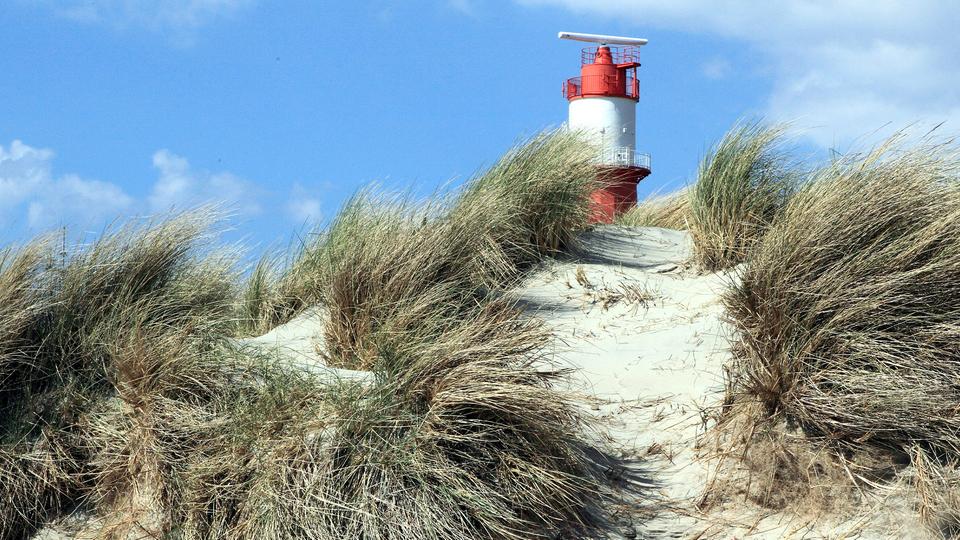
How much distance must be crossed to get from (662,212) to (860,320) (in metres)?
5.51

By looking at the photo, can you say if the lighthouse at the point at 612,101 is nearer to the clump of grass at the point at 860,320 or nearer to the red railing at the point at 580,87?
the red railing at the point at 580,87

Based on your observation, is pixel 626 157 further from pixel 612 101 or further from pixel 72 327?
pixel 72 327

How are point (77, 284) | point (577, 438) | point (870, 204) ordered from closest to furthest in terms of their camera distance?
point (577, 438) < point (870, 204) < point (77, 284)

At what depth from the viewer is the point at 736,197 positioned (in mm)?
7895

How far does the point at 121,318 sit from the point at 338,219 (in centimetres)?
240

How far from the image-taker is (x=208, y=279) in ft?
20.3

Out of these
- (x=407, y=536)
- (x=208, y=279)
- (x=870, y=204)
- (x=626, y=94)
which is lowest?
(x=407, y=536)

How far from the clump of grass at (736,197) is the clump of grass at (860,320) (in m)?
2.38

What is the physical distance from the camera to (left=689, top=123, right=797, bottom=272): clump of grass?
7801 millimetres

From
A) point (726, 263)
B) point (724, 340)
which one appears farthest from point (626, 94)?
point (724, 340)

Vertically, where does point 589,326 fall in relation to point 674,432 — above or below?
above

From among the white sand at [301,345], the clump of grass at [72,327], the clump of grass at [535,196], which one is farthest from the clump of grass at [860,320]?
the clump of grass at [72,327]

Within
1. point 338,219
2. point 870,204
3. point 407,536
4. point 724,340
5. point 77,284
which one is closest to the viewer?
point 407,536

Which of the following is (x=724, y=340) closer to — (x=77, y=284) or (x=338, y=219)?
(x=338, y=219)
